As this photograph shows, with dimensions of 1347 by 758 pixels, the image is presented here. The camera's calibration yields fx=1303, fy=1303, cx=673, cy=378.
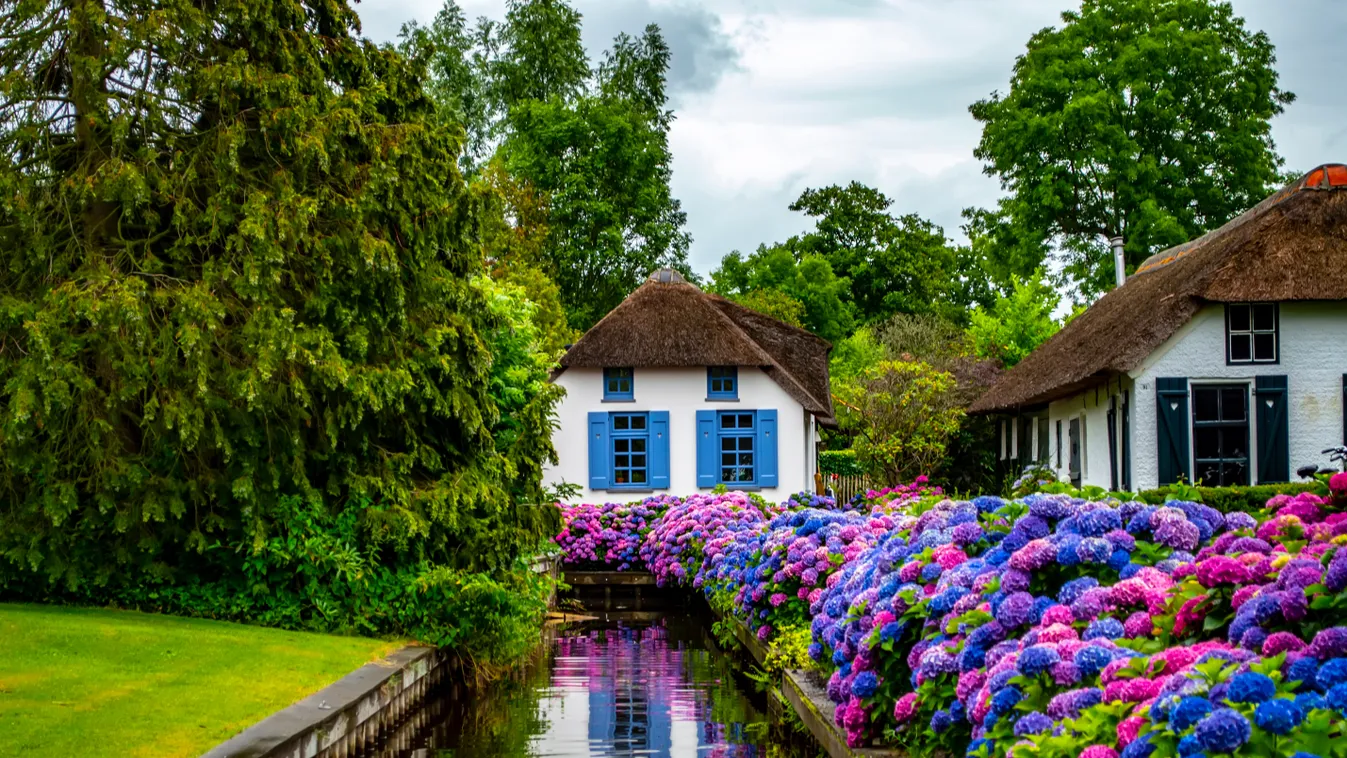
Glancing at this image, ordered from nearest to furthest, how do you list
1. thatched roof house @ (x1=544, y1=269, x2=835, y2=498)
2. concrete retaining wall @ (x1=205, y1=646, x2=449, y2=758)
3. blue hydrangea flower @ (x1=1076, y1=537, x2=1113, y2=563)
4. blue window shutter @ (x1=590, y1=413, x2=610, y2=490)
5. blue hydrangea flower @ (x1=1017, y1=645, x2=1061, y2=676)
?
blue hydrangea flower @ (x1=1017, y1=645, x2=1061, y2=676), blue hydrangea flower @ (x1=1076, y1=537, x2=1113, y2=563), concrete retaining wall @ (x1=205, y1=646, x2=449, y2=758), blue window shutter @ (x1=590, y1=413, x2=610, y2=490), thatched roof house @ (x1=544, y1=269, x2=835, y2=498)

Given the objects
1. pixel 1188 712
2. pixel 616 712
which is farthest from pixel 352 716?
pixel 1188 712

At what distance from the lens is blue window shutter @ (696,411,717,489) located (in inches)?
1256

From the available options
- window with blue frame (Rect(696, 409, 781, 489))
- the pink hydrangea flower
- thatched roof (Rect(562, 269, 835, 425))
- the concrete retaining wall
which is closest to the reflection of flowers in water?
the concrete retaining wall

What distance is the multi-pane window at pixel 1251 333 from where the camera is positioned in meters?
24.4

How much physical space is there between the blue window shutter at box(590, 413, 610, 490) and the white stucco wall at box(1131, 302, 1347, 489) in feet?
41.7

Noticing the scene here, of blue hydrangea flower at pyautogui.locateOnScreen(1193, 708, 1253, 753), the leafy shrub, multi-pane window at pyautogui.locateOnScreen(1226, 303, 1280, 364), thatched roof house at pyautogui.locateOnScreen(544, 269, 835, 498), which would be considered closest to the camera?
blue hydrangea flower at pyautogui.locateOnScreen(1193, 708, 1253, 753)

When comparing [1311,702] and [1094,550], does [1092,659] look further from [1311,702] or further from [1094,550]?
[1094,550]

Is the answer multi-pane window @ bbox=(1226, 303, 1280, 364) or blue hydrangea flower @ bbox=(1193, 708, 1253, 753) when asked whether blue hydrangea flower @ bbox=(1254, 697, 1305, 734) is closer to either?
blue hydrangea flower @ bbox=(1193, 708, 1253, 753)

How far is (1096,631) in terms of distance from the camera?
5.66 metres

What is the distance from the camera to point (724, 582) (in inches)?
681

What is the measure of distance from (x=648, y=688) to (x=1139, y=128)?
112 ft

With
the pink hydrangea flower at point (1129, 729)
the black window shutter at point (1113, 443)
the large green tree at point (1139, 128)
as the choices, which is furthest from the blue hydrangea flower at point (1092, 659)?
the large green tree at point (1139, 128)

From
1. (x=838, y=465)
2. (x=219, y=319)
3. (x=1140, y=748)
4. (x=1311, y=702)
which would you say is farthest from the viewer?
(x=838, y=465)

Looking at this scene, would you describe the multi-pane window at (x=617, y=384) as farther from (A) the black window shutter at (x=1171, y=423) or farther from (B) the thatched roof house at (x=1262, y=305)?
(A) the black window shutter at (x=1171, y=423)
